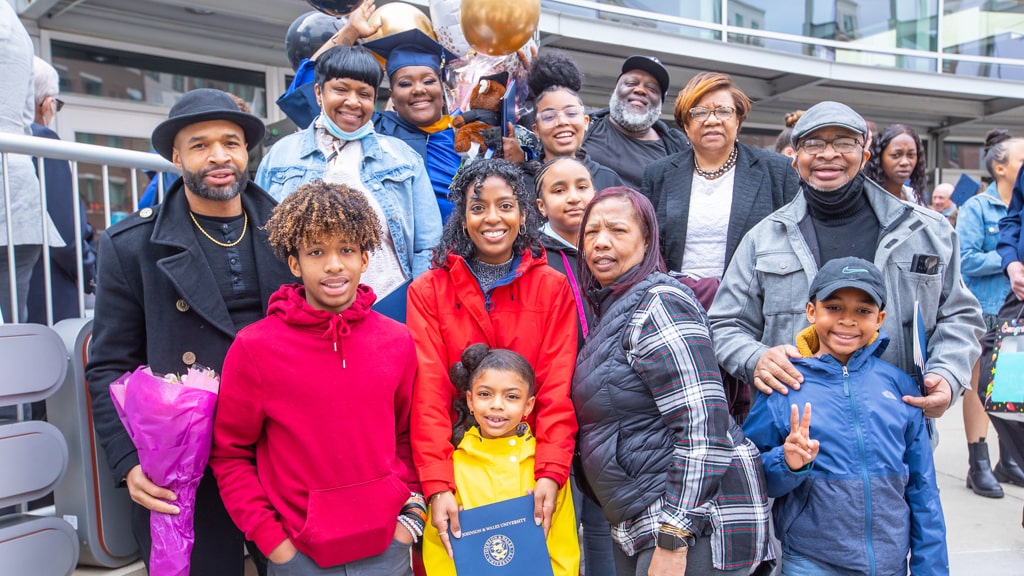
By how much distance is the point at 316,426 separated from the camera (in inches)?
81.3

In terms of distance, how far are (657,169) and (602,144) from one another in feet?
2.34

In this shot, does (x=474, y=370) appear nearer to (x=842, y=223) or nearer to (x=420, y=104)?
(x=842, y=223)

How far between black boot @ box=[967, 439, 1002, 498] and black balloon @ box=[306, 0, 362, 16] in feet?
15.8

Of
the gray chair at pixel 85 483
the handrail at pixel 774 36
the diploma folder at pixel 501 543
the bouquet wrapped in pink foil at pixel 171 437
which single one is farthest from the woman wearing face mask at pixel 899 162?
the handrail at pixel 774 36

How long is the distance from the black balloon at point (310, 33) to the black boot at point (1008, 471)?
5.20 meters

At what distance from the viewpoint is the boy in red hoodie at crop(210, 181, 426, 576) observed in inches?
80.6

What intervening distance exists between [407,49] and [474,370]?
1.88 m

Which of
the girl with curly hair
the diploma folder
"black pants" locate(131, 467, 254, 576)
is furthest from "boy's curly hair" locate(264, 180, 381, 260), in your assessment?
the diploma folder

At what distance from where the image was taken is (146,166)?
9.98 ft

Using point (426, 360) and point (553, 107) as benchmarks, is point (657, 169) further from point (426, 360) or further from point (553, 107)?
point (426, 360)

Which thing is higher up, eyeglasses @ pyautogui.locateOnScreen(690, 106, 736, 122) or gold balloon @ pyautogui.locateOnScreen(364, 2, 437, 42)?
gold balloon @ pyautogui.locateOnScreen(364, 2, 437, 42)

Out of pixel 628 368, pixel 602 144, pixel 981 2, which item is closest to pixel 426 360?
pixel 628 368

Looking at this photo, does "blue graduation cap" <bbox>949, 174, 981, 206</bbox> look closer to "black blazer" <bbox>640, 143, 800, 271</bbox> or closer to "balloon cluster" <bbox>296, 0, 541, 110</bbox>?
"black blazer" <bbox>640, 143, 800, 271</bbox>

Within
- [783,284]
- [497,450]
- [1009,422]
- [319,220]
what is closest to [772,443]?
[783,284]
